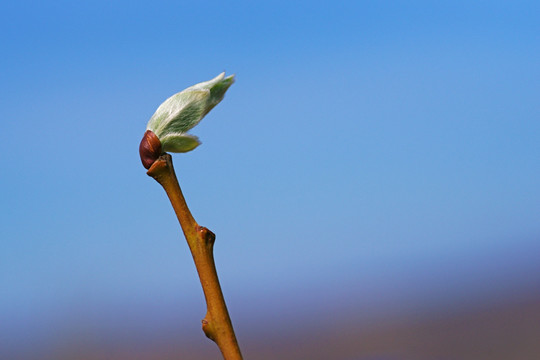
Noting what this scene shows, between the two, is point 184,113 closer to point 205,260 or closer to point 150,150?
point 150,150

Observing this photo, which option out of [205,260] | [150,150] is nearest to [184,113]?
[150,150]

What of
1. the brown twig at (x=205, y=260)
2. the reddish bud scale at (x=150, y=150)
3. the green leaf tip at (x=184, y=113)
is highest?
the green leaf tip at (x=184, y=113)

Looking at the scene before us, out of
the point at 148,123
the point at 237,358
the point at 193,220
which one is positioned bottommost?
the point at 237,358

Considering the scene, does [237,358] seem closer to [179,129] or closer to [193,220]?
[193,220]

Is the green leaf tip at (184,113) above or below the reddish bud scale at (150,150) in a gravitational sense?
above

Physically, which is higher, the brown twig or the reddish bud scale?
the reddish bud scale

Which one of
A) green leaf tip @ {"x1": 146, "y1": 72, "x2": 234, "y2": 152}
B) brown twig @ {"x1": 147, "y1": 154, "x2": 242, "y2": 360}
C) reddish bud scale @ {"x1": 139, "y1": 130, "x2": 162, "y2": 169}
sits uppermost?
green leaf tip @ {"x1": 146, "y1": 72, "x2": 234, "y2": 152}

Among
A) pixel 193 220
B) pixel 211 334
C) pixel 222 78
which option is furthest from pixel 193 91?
pixel 211 334
